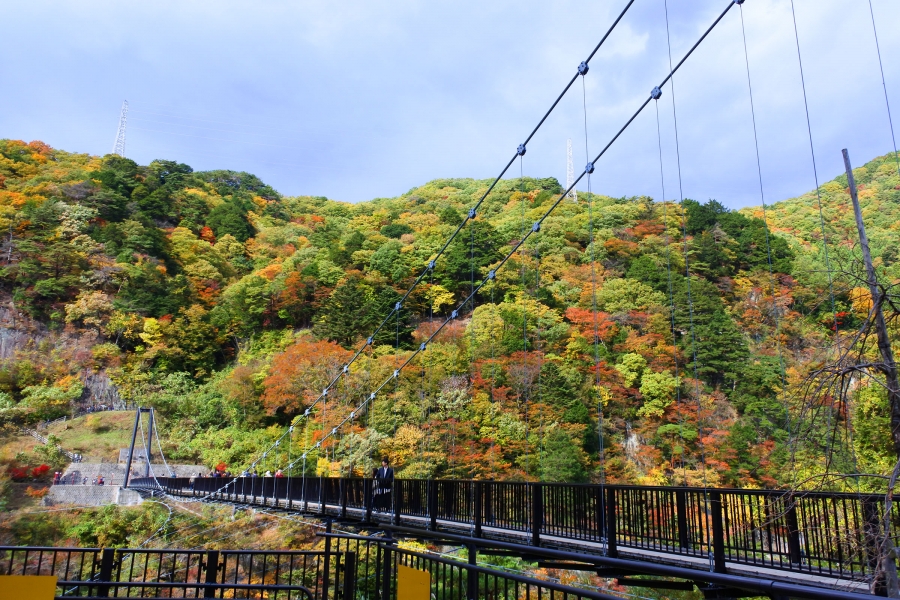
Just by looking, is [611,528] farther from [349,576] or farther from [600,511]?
[349,576]

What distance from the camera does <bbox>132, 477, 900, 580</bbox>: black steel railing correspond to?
550cm

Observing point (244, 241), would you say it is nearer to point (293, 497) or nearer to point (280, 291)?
point (280, 291)

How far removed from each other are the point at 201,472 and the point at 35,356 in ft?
38.8

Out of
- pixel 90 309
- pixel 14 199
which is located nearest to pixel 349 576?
pixel 90 309

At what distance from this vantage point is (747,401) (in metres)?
24.2

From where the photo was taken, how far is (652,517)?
6.67m

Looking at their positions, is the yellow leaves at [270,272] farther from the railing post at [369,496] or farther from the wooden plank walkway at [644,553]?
the wooden plank walkway at [644,553]

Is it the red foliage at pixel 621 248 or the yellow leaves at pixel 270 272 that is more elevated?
the yellow leaves at pixel 270 272

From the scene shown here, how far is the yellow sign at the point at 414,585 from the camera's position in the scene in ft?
12.3

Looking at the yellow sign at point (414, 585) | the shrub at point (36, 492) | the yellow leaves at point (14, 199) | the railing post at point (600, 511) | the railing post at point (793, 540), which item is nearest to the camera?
the yellow sign at point (414, 585)

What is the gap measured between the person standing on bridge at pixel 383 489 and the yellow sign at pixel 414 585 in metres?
7.67

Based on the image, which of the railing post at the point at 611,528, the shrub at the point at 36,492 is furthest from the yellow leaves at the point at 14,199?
the railing post at the point at 611,528

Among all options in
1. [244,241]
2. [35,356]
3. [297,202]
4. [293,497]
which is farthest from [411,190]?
[293,497]

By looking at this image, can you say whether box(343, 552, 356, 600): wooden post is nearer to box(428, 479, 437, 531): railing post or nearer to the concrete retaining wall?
box(428, 479, 437, 531): railing post
